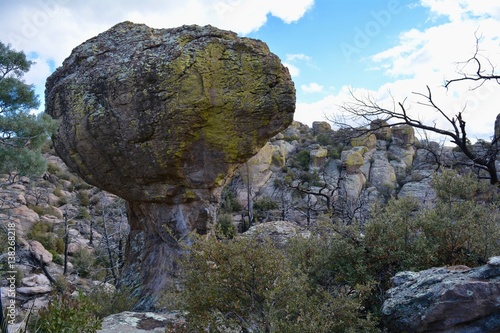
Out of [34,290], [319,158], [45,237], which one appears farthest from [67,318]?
[319,158]

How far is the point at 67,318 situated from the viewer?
4.36 metres

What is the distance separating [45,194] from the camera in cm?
2358

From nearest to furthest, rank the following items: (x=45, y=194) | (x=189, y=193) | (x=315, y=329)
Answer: (x=315, y=329), (x=189, y=193), (x=45, y=194)

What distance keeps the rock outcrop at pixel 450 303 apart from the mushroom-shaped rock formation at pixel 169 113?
4.66 metres

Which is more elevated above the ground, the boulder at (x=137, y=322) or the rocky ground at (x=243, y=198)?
the rocky ground at (x=243, y=198)

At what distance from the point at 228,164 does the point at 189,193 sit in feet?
3.53

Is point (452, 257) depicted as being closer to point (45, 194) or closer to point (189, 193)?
point (189, 193)

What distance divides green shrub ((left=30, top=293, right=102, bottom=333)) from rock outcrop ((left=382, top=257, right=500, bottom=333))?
323cm

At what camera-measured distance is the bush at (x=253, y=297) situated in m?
4.25

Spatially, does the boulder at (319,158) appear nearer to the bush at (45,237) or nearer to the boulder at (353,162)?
the boulder at (353,162)

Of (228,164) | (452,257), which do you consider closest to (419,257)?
(452,257)

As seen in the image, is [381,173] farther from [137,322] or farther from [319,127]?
[137,322]

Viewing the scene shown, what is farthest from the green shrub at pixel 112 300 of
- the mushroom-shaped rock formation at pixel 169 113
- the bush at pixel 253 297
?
the bush at pixel 253 297

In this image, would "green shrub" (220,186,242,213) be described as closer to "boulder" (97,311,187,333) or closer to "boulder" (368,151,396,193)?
"boulder" (368,151,396,193)
